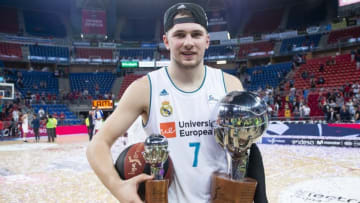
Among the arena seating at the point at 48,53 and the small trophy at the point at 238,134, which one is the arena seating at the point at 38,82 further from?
the small trophy at the point at 238,134

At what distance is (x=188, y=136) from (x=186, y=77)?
31cm

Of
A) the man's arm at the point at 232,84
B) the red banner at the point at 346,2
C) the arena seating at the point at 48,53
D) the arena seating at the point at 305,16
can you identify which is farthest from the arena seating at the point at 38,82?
the red banner at the point at 346,2

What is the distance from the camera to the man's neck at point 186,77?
1380 mm

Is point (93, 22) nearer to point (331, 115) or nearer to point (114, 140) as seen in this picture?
point (331, 115)

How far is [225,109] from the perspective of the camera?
1088 millimetres

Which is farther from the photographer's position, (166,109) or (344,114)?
(344,114)

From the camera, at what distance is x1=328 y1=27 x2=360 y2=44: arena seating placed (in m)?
23.3

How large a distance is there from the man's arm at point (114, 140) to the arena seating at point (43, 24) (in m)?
34.6

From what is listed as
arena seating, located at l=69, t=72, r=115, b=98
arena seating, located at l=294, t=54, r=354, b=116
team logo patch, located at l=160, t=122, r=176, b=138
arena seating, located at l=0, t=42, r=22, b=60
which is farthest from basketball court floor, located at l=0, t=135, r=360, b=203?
arena seating, located at l=0, t=42, r=22, b=60

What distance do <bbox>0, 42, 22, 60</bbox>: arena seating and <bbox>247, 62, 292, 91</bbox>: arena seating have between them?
22.6 metres

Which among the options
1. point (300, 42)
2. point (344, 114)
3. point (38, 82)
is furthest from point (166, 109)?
point (300, 42)

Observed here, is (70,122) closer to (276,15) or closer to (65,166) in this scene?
(65,166)

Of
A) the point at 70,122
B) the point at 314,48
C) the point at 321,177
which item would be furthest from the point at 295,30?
the point at 321,177

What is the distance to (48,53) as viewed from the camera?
94.5ft
